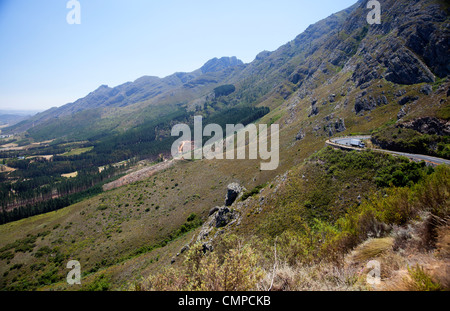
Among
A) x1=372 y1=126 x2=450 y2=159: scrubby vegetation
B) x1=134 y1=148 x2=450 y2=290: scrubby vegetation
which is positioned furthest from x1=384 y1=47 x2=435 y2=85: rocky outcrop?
x1=134 y1=148 x2=450 y2=290: scrubby vegetation

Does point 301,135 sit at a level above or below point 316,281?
above

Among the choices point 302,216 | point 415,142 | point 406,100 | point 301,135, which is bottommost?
point 302,216

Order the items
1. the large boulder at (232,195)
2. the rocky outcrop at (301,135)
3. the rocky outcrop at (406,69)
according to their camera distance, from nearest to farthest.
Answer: the large boulder at (232,195), the rocky outcrop at (406,69), the rocky outcrop at (301,135)

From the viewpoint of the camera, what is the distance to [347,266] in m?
8.59

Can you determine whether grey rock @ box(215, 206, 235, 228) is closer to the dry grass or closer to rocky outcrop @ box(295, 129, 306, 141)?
the dry grass

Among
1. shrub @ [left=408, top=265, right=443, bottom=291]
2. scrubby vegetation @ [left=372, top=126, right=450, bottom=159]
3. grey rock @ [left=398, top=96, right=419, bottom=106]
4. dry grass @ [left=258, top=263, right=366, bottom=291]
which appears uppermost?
grey rock @ [left=398, top=96, right=419, bottom=106]

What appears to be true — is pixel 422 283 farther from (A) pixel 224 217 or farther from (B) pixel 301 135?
(B) pixel 301 135

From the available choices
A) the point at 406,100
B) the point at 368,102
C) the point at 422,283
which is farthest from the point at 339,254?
the point at 368,102

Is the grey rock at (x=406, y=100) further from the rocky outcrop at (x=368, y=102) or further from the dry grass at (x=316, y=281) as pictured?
the dry grass at (x=316, y=281)

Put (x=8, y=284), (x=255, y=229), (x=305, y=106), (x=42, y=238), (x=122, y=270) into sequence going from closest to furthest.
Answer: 1. (x=255, y=229)
2. (x=122, y=270)
3. (x=8, y=284)
4. (x=42, y=238)
5. (x=305, y=106)

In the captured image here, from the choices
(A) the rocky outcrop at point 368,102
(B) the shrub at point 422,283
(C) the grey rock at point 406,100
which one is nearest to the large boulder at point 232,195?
(B) the shrub at point 422,283
